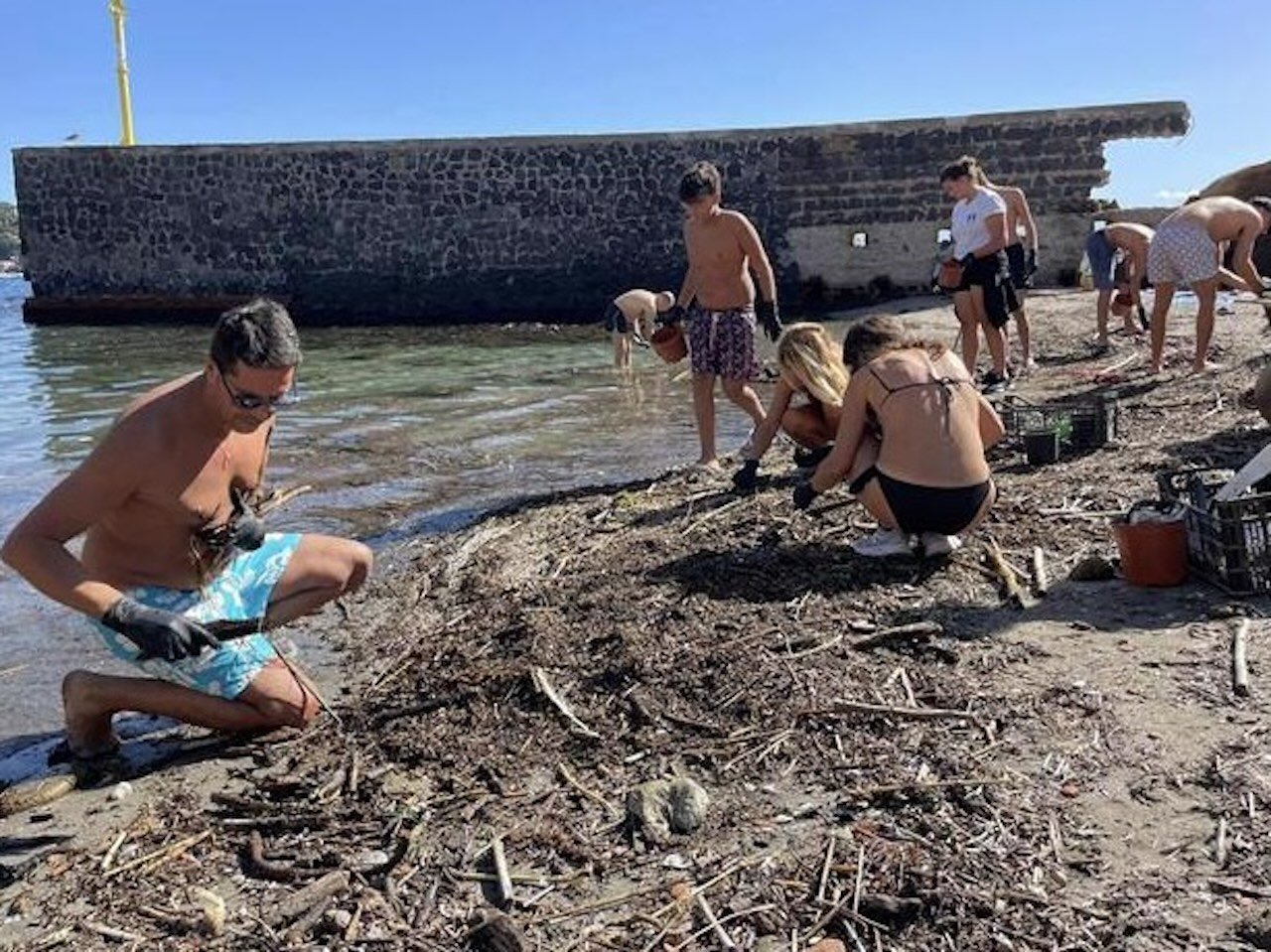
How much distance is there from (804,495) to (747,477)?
1165 millimetres

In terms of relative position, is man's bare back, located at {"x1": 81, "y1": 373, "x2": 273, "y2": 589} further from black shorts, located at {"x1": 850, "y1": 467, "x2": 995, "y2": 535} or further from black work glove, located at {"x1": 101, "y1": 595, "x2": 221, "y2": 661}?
black shorts, located at {"x1": 850, "y1": 467, "x2": 995, "y2": 535}

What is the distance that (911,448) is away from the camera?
16.7 feet

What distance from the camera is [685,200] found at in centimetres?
743

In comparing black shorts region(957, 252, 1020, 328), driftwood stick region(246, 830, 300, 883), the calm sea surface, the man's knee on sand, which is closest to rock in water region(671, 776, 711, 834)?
driftwood stick region(246, 830, 300, 883)

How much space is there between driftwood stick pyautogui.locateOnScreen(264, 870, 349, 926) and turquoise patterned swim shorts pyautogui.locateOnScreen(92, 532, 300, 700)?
1223 mm

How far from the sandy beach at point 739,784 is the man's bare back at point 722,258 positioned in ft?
8.00

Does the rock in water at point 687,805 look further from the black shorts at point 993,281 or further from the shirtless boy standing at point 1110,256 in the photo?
the shirtless boy standing at point 1110,256

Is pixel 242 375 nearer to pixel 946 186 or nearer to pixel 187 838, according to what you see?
pixel 187 838

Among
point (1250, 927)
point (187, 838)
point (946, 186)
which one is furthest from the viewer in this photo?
point (946, 186)

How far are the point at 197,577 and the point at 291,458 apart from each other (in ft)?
18.8

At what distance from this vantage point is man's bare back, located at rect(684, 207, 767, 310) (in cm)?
752

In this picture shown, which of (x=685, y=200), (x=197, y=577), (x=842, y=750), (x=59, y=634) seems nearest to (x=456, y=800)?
(x=842, y=750)

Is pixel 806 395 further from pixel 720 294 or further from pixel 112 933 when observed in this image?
pixel 112 933

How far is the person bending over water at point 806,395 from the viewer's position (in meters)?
6.15
